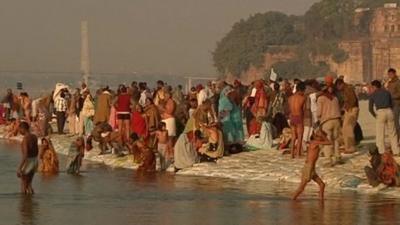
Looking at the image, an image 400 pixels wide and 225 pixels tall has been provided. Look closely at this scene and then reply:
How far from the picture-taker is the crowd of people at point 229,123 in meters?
22.9

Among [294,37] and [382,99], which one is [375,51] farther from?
[382,99]

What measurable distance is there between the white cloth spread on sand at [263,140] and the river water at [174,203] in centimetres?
329

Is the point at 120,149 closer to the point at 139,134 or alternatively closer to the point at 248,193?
the point at 139,134

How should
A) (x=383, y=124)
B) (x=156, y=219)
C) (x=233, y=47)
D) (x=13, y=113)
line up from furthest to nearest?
(x=233, y=47)
(x=13, y=113)
(x=383, y=124)
(x=156, y=219)

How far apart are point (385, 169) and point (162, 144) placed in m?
6.46

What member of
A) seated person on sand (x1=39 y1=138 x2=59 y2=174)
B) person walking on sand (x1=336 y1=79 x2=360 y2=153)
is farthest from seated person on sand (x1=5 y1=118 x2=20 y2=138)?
person walking on sand (x1=336 y1=79 x2=360 y2=153)

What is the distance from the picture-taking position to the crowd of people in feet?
75.1

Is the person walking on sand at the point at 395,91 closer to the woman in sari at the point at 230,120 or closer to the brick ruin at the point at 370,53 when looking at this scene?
the woman in sari at the point at 230,120

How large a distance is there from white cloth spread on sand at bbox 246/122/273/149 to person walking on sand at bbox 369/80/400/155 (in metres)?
3.78

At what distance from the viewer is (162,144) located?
2525cm

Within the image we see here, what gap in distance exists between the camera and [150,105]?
26.7m

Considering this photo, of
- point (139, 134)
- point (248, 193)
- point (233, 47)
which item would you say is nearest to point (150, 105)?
point (139, 134)

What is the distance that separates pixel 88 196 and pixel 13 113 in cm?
2458

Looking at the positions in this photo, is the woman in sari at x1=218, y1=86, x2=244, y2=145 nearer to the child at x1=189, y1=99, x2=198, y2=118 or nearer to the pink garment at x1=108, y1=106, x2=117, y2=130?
the child at x1=189, y1=99, x2=198, y2=118
